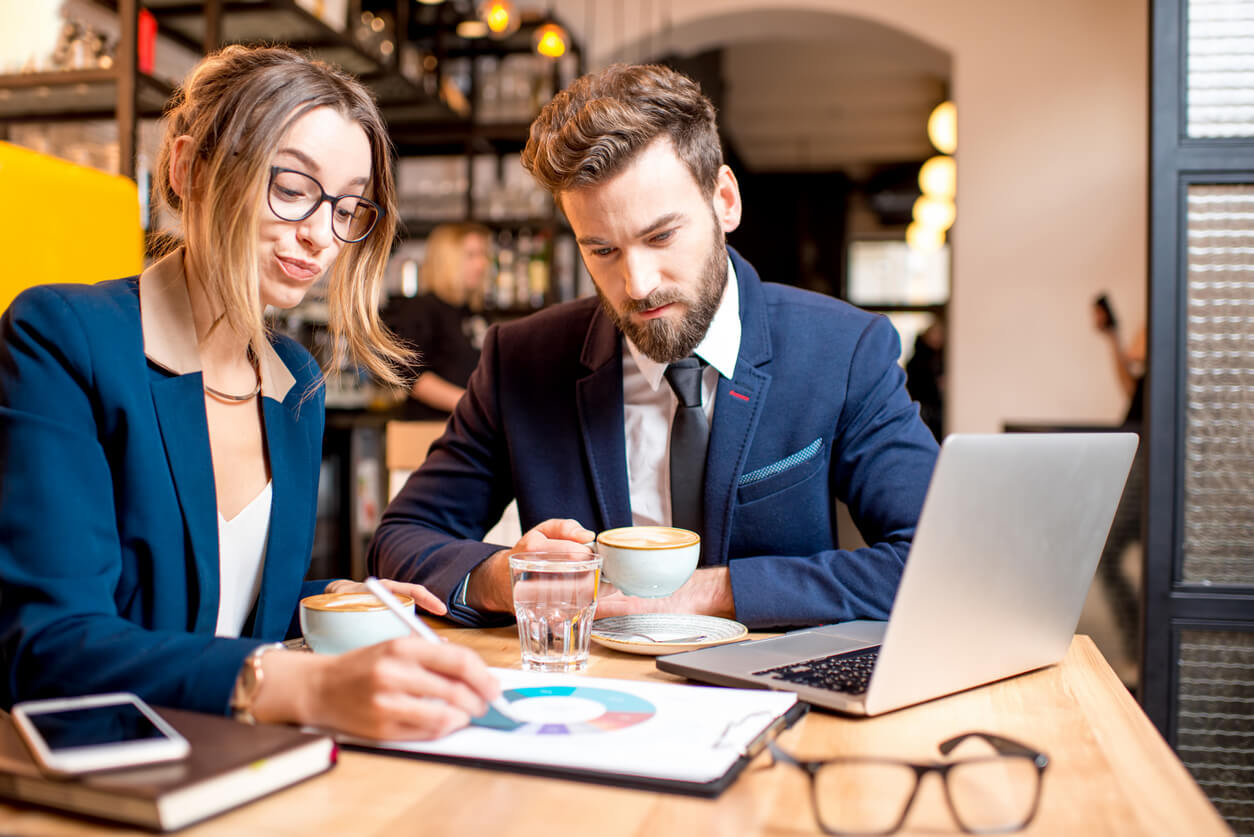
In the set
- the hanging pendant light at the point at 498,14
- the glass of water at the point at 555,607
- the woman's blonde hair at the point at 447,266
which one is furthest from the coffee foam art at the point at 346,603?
the hanging pendant light at the point at 498,14

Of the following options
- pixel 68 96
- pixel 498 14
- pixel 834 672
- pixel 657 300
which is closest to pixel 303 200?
pixel 657 300

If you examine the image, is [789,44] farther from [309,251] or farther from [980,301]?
[309,251]

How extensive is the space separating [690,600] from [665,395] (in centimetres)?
41

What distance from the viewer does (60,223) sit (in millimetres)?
1708

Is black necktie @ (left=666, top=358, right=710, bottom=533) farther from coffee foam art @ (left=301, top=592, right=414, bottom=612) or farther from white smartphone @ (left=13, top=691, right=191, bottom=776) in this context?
white smartphone @ (left=13, top=691, right=191, bottom=776)

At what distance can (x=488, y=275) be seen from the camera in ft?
17.4

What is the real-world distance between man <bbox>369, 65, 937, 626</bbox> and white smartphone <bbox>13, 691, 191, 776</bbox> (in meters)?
0.57

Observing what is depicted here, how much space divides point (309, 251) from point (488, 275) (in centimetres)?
423

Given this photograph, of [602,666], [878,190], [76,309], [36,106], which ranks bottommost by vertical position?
[602,666]

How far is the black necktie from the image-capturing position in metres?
1.42

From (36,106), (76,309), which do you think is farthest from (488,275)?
(76,309)

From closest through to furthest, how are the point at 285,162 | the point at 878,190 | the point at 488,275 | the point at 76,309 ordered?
the point at 76,309
the point at 285,162
the point at 488,275
the point at 878,190

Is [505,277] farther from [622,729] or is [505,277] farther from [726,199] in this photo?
[622,729]

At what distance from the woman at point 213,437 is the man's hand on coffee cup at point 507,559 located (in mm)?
95
